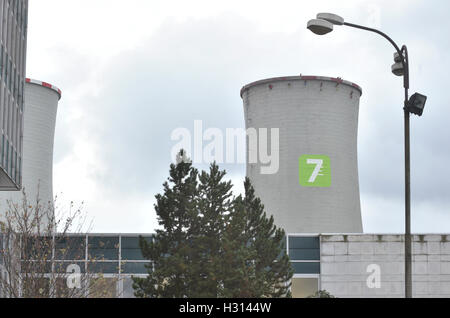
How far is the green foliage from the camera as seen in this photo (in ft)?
81.5

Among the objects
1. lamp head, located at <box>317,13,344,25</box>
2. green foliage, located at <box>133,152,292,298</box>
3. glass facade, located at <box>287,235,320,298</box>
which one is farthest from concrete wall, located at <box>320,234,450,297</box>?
lamp head, located at <box>317,13,344,25</box>

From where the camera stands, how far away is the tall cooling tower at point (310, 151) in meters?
45.2

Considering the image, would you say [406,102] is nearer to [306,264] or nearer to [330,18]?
[330,18]

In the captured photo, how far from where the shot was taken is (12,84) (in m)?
32.0

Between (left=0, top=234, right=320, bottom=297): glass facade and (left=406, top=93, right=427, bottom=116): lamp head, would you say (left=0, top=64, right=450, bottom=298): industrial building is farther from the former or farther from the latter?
(left=406, top=93, right=427, bottom=116): lamp head

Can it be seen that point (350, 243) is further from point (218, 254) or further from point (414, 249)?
point (218, 254)

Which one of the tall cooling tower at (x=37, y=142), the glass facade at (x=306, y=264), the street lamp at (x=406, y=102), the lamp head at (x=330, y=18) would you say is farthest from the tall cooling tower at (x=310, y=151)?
the lamp head at (x=330, y=18)

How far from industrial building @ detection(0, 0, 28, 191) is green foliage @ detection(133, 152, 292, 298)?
7.51 m

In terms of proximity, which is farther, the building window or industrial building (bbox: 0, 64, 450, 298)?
industrial building (bbox: 0, 64, 450, 298)

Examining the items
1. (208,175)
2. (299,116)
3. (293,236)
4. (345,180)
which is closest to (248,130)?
(299,116)

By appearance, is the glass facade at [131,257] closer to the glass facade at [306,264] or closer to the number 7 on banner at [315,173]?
the glass facade at [306,264]

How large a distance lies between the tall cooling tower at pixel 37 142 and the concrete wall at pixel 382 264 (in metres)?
16.2

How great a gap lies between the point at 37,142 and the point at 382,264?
65.3 feet
